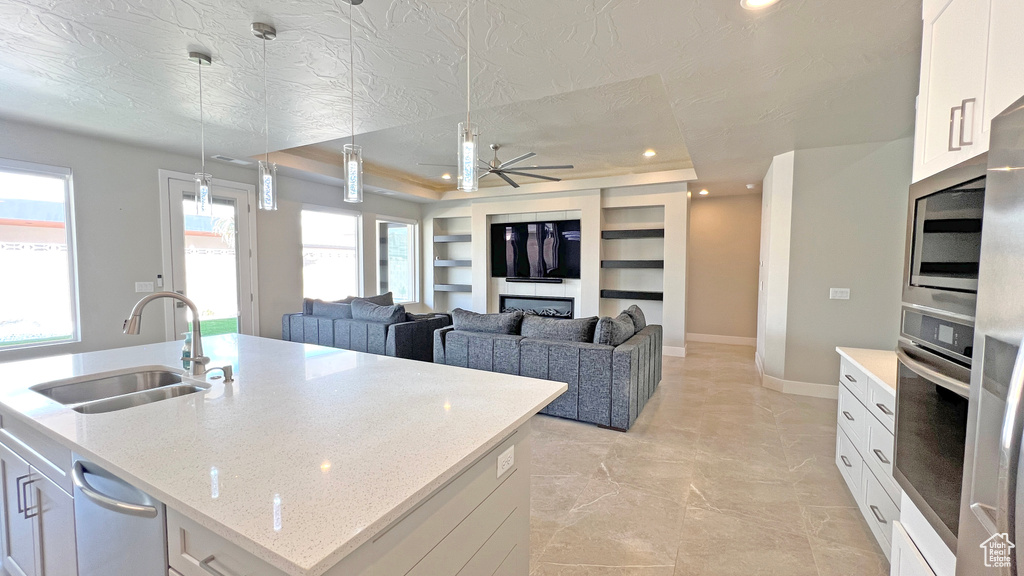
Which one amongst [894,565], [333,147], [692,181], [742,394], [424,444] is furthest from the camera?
[692,181]

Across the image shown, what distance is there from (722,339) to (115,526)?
747cm

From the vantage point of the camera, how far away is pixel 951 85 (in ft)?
3.90

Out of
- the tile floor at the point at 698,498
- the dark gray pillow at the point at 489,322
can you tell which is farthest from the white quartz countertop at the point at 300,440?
the dark gray pillow at the point at 489,322

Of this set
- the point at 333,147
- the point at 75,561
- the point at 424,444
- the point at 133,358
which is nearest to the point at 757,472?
the point at 424,444

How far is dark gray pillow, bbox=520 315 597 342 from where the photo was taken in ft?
11.5

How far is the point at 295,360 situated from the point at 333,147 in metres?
3.97

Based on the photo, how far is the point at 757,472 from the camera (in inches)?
104

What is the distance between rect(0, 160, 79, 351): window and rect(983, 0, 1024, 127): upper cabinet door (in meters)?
5.98


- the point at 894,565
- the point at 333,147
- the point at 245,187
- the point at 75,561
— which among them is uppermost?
the point at 333,147

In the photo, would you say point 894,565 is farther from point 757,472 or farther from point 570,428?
point 570,428

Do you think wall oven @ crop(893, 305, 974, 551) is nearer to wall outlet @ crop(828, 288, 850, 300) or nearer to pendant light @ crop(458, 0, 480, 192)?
pendant light @ crop(458, 0, 480, 192)

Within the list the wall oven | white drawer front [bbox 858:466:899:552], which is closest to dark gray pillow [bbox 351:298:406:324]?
white drawer front [bbox 858:466:899:552]

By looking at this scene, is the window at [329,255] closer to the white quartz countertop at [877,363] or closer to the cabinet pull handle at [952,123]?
the white quartz countertop at [877,363]

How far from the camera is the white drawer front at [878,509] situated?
1.81 m
